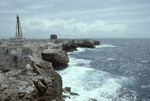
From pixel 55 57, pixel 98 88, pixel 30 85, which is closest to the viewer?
pixel 30 85

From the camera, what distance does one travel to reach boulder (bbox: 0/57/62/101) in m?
7.61

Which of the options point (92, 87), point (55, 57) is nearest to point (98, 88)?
point (92, 87)

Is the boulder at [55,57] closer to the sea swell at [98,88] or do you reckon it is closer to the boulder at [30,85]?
the sea swell at [98,88]

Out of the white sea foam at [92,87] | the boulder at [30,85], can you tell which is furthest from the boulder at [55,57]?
the boulder at [30,85]

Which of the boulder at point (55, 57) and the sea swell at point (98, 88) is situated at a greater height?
the boulder at point (55, 57)

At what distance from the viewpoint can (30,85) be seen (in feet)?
27.7

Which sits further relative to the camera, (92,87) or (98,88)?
(92,87)

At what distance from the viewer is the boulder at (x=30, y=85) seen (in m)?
7.61

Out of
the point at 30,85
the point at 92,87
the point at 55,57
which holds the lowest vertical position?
the point at 92,87

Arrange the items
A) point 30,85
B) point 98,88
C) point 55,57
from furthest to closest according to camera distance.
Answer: point 55,57
point 98,88
point 30,85

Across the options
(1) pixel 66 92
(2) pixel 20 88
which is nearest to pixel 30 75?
(2) pixel 20 88

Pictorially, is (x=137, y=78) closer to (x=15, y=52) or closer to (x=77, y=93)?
(x=77, y=93)

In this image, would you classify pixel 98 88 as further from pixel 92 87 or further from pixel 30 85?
pixel 30 85

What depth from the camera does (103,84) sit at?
1978cm
